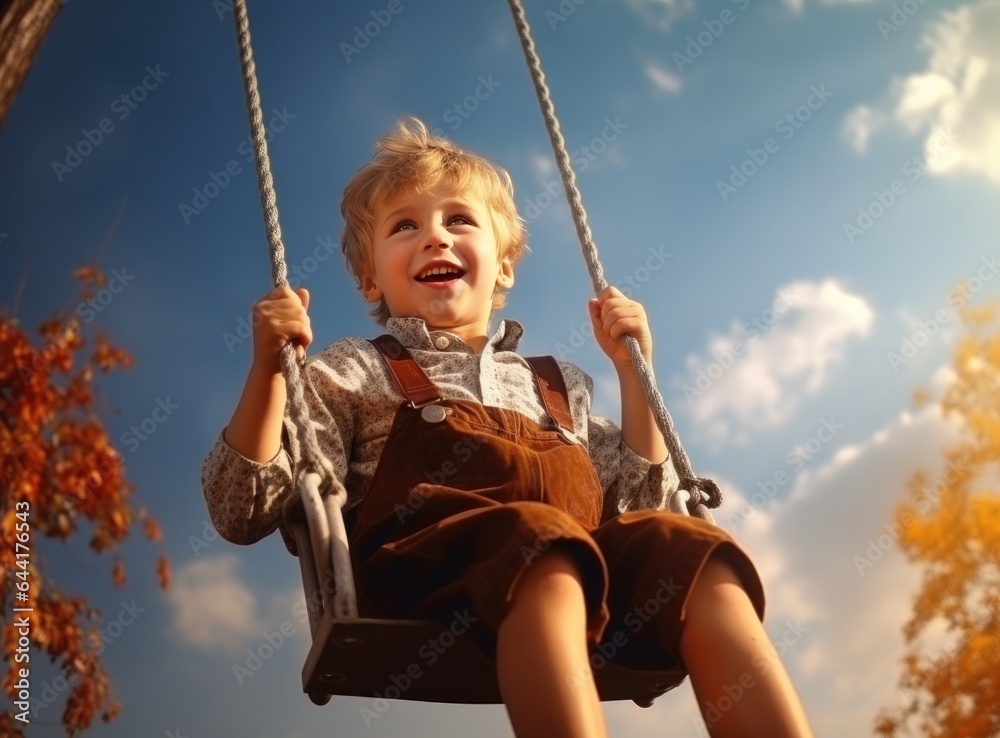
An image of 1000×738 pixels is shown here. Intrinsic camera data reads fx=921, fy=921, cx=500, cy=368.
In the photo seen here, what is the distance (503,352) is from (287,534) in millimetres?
642

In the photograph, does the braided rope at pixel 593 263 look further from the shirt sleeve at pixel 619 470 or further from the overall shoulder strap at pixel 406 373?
the overall shoulder strap at pixel 406 373

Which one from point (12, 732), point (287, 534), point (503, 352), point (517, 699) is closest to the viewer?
point (517, 699)

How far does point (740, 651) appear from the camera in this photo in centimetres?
132

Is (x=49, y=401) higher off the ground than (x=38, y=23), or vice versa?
(x=49, y=401)

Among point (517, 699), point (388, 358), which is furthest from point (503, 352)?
point (517, 699)

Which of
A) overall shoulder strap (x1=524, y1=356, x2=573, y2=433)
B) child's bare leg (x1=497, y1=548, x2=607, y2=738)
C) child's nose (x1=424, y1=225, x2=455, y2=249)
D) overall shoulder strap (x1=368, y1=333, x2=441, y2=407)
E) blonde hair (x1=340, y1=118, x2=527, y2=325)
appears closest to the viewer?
child's bare leg (x1=497, y1=548, x2=607, y2=738)

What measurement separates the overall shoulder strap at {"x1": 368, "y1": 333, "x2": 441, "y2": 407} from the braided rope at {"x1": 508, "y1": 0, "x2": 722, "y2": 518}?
41 centimetres

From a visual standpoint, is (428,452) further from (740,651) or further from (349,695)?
(740,651)

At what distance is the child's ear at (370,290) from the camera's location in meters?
2.23

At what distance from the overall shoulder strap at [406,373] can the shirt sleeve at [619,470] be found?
0.35 meters

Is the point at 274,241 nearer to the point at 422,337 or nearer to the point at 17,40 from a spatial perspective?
the point at 422,337

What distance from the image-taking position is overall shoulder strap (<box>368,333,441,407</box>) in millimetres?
1792

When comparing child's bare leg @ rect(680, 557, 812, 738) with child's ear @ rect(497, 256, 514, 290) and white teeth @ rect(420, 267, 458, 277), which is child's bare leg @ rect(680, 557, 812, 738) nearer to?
white teeth @ rect(420, 267, 458, 277)

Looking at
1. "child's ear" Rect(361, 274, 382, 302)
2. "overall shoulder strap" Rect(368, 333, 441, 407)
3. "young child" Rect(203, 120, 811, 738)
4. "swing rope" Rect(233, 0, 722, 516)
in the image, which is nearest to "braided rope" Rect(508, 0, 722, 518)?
"swing rope" Rect(233, 0, 722, 516)
